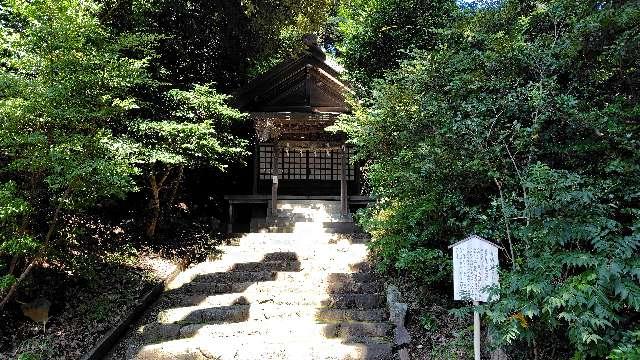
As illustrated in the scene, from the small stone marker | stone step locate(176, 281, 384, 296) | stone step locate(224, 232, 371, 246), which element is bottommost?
stone step locate(176, 281, 384, 296)

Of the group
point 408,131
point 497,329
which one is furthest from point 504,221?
point 408,131

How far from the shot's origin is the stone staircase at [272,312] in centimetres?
548

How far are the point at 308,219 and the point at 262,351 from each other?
6.66m

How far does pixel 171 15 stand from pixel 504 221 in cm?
1050

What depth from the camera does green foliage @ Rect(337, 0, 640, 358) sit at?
11.9 feet

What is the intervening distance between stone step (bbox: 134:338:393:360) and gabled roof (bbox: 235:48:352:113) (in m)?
7.60

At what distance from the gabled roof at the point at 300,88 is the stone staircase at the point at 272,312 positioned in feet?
16.9

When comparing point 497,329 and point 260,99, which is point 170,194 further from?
point 497,329

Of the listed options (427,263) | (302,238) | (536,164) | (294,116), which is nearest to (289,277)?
(302,238)

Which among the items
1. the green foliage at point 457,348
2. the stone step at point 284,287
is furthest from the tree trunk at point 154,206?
the green foliage at point 457,348

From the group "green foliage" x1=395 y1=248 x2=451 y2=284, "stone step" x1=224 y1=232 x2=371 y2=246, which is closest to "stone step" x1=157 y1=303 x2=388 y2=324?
"green foliage" x1=395 y1=248 x2=451 y2=284

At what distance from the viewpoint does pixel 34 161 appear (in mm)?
5348

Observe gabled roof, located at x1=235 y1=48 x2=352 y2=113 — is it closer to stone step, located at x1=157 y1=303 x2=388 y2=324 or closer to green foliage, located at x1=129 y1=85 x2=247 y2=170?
green foliage, located at x1=129 y1=85 x2=247 y2=170

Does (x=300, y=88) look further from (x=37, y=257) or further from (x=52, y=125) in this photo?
(x=37, y=257)
